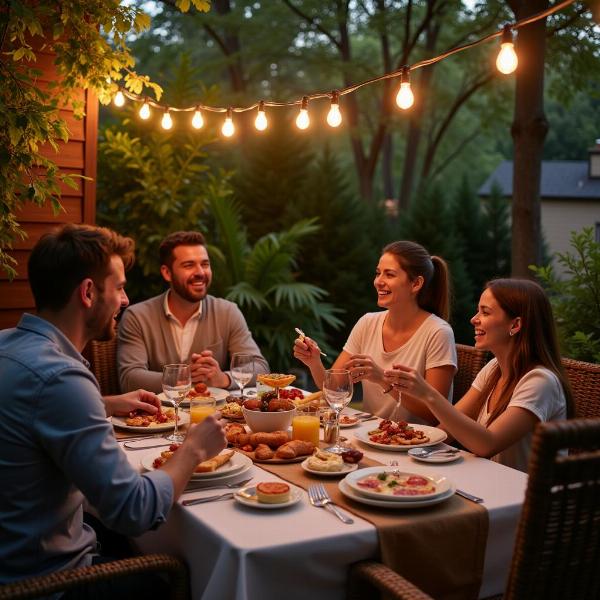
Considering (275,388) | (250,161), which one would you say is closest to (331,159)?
(250,161)

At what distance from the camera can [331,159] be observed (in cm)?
1083

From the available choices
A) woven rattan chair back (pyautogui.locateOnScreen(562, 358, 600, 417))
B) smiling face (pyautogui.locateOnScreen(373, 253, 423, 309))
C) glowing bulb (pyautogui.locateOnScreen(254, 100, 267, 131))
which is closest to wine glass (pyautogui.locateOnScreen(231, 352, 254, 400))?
smiling face (pyautogui.locateOnScreen(373, 253, 423, 309))

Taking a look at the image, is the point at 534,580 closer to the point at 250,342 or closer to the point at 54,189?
the point at 250,342

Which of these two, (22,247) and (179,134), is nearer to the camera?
(22,247)

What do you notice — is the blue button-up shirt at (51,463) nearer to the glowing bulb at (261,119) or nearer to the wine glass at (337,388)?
the wine glass at (337,388)

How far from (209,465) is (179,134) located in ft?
16.4

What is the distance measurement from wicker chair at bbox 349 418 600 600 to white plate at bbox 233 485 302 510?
0.34m

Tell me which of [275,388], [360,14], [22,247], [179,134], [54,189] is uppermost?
[360,14]

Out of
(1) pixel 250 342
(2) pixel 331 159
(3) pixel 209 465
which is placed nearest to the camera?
(3) pixel 209 465

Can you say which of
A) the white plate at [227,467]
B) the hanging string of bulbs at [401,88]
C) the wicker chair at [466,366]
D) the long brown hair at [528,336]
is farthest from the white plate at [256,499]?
the wicker chair at [466,366]

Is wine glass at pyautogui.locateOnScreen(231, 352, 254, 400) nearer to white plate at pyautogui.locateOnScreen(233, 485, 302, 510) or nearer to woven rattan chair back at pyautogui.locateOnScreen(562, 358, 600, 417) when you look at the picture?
white plate at pyautogui.locateOnScreen(233, 485, 302, 510)

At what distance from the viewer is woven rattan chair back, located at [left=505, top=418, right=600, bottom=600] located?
1.54 metres

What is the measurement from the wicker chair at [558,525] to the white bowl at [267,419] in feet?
3.10

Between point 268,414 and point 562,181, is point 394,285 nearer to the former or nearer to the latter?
point 268,414
